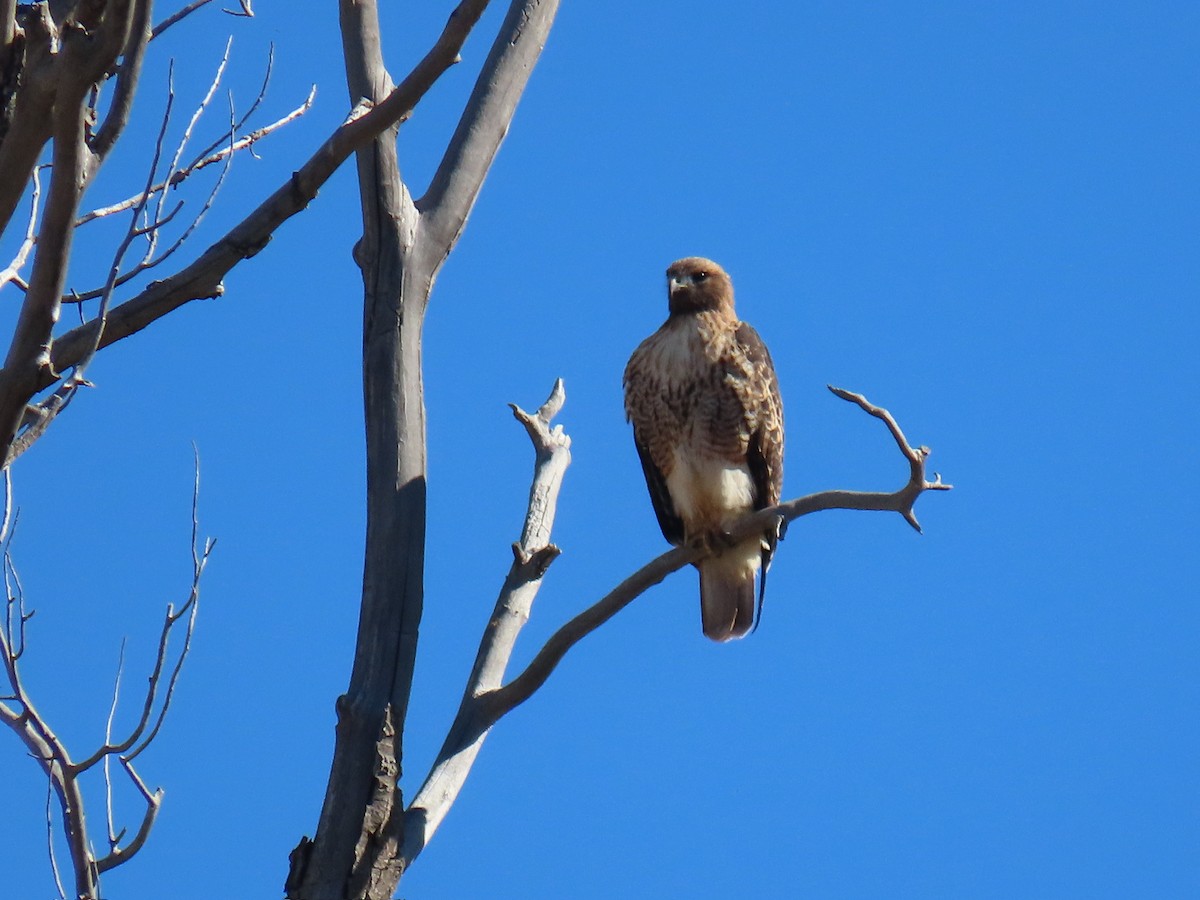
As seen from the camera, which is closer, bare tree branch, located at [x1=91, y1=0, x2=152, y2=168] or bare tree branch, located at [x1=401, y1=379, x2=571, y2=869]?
bare tree branch, located at [x1=91, y1=0, x2=152, y2=168]

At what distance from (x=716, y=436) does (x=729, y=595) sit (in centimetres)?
60

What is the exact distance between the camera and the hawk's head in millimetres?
5402

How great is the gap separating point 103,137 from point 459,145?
1.46 m

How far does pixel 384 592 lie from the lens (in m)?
3.73

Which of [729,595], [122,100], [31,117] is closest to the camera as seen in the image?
[31,117]

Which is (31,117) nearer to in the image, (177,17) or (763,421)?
(177,17)

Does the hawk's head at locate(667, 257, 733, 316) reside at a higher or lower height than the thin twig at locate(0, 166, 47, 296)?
higher

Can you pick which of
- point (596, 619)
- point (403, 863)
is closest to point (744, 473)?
point (596, 619)

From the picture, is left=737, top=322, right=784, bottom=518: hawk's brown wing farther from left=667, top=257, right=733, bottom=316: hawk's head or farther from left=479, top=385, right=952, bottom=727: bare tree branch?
left=479, top=385, right=952, bottom=727: bare tree branch

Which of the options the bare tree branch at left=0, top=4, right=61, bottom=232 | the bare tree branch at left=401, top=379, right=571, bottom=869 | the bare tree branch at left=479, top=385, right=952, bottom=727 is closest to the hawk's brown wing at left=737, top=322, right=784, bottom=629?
the bare tree branch at left=401, top=379, right=571, bottom=869

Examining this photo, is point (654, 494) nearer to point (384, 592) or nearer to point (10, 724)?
point (384, 592)

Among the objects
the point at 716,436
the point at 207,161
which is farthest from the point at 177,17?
the point at 716,436

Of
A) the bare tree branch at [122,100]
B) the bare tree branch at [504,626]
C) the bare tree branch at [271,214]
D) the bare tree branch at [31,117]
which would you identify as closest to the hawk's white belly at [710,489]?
the bare tree branch at [504,626]

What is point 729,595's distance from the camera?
518 centimetres
